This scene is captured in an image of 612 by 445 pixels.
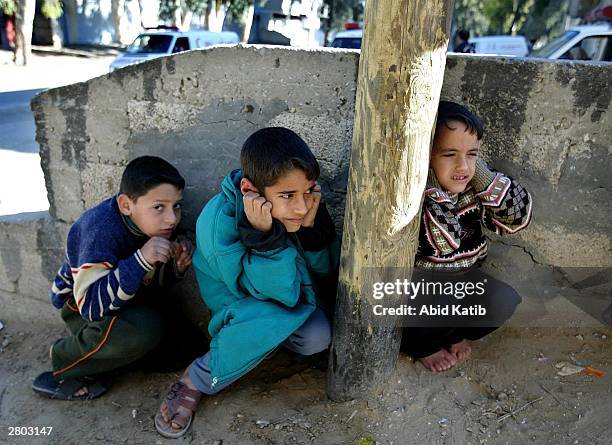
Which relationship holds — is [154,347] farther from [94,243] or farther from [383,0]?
[383,0]

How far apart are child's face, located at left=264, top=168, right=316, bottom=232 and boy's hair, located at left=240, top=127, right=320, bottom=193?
2 cm

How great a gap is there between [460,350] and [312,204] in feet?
3.11

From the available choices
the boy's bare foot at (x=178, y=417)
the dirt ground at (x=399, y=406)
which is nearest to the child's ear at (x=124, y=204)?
the boy's bare foot at (x=178, y=417)

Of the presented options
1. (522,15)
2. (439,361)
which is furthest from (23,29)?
(522,15)

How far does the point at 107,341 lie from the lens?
2.19m

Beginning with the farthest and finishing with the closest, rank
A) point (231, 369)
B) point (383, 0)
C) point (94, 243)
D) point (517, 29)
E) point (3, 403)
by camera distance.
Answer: point (517, 29), point (3, 403), point (94, 243), point (231, 369), point (383, 0)

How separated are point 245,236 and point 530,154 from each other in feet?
4.17

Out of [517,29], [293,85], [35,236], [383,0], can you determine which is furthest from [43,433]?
[517,29]

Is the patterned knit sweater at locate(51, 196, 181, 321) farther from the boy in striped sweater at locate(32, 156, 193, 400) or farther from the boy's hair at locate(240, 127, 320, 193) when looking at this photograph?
the boy's hair at locate(240, 127, 320, 193)

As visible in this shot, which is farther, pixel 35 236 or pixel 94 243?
pixel 35 236

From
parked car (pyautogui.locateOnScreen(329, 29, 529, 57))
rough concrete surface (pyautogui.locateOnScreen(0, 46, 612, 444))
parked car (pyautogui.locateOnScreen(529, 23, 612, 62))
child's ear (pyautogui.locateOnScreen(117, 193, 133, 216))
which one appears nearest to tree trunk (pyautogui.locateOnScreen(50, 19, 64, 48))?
parked car (pyautogui.locateOnScreen(329, 29, 529, 57))

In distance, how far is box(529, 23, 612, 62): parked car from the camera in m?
7.09

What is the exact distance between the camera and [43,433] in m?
2.19

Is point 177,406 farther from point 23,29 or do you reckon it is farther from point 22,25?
point 23,29
